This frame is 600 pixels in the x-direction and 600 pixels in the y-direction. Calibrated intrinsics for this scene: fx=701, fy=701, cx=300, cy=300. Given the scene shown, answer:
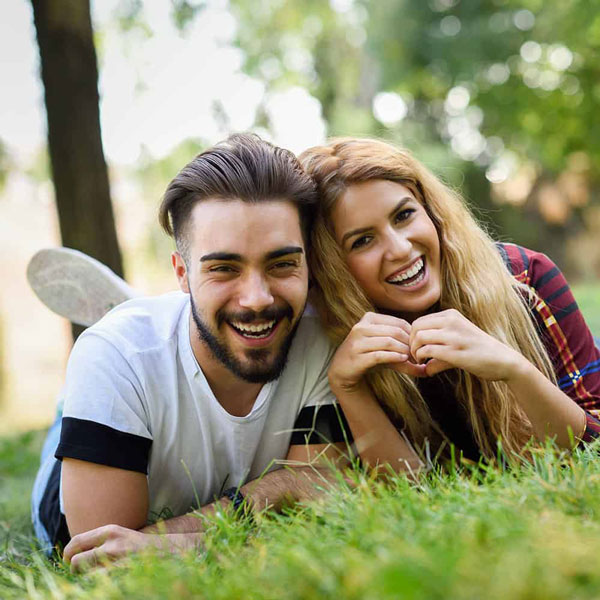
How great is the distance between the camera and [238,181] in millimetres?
2658

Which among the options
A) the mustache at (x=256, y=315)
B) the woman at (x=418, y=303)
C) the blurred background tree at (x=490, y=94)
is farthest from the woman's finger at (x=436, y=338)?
the blurred background tree at (x=490, y=94)

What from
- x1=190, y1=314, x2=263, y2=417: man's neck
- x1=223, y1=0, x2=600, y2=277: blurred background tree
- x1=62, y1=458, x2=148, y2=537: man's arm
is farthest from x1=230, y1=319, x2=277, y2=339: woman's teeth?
x1=223, y1=0, x2=600, y2=277: blurred background tree

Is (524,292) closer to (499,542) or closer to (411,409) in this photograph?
(411,409)

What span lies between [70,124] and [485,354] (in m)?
4.01

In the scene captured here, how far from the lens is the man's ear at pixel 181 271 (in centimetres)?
288

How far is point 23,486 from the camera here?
4.95m

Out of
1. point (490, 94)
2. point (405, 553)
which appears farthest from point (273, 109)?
point (405, 553)

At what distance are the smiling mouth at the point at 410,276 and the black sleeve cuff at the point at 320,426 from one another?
59 centimetres

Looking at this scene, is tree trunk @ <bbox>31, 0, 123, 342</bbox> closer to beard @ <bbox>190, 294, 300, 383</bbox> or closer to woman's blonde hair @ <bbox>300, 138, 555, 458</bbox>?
woman's blonde hair @ <bbox>300, 138, 555, 458</bbox>

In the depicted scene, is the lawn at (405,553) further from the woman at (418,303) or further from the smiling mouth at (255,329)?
the smiling mouth at (255,329)

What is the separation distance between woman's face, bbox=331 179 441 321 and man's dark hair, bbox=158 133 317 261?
0.59 feet

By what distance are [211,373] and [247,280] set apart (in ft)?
1.48

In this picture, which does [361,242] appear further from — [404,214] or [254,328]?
[254,328]

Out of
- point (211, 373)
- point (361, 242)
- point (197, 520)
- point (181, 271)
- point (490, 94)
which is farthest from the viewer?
point (490, 94)
